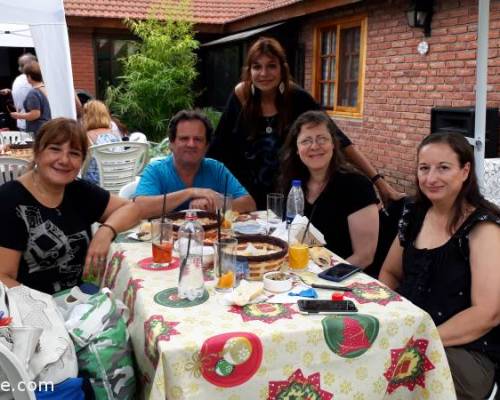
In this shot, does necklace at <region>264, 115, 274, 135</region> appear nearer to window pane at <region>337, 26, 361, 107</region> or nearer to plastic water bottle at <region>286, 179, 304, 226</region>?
plastic water bottle at <region>286, 179, 304, 226</region>

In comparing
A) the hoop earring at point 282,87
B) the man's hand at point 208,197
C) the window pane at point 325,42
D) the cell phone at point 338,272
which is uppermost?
the window pane at point 325,42

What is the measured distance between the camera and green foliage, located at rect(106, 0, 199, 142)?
31.4 ft

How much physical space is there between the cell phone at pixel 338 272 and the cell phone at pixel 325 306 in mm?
235

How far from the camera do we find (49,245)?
84.0 inches

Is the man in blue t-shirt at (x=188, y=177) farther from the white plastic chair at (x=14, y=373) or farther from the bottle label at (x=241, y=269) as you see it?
the white plastic chair at (x=14, y=373)

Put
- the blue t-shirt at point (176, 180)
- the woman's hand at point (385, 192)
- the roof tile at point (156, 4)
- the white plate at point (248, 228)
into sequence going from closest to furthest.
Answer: the white plate at point (248, 228) < the blue t-shirt at point (176, 180) < the woman's hand at point (385, 192) < the roof tile at point (156, 4)

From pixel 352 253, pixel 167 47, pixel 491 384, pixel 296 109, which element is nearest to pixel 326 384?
pixel 491 384

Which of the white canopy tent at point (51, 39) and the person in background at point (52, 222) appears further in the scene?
the white canopy tent at point (51, 39)

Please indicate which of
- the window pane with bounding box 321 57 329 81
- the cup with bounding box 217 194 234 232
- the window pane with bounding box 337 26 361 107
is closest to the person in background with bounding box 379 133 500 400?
the cup with bounding box 217 194 234 232

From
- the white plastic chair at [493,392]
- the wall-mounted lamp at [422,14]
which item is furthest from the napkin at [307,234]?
the wall-mounted lamp at [422,14]

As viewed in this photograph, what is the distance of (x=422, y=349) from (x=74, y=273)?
149 cm

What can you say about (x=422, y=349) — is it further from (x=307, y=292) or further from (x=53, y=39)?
(x=53, y=39)

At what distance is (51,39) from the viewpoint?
3934 mm

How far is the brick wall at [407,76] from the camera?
199 inches
